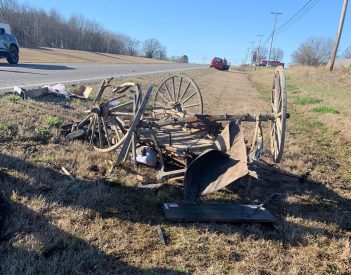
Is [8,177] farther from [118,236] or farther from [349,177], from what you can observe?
[349,177]

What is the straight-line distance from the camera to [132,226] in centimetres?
387

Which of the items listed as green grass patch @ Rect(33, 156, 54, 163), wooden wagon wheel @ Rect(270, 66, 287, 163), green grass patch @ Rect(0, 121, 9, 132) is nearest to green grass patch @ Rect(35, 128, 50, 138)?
green grass patch @ Rect(0, 121, 9, 132)

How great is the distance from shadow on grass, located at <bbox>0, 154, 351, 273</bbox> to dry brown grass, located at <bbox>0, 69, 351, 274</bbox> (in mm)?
10

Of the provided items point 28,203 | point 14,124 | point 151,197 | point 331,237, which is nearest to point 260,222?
point 331,237

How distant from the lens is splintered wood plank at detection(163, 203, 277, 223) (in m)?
4.13

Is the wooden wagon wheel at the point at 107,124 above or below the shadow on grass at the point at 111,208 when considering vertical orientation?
above

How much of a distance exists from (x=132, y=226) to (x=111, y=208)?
43cm

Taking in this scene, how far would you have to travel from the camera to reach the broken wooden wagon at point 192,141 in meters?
4.69

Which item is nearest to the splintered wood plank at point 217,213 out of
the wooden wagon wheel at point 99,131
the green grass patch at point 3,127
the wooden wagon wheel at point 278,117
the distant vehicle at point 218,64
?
the wooden wagon wheel at point 278,117

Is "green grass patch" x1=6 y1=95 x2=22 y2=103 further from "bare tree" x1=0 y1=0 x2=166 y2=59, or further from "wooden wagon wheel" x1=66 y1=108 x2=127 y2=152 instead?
"bare tree" x1=0 y1=0 x2=166 y2=59

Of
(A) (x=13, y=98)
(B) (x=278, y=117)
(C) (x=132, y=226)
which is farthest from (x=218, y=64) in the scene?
(C) (x=132, y=226)

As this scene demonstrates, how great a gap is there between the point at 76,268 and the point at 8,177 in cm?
195

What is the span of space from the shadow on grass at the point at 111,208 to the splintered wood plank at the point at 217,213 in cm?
8

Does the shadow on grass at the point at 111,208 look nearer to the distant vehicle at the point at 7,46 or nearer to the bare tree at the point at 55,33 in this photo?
the distant vehicle at the point at 7,46
